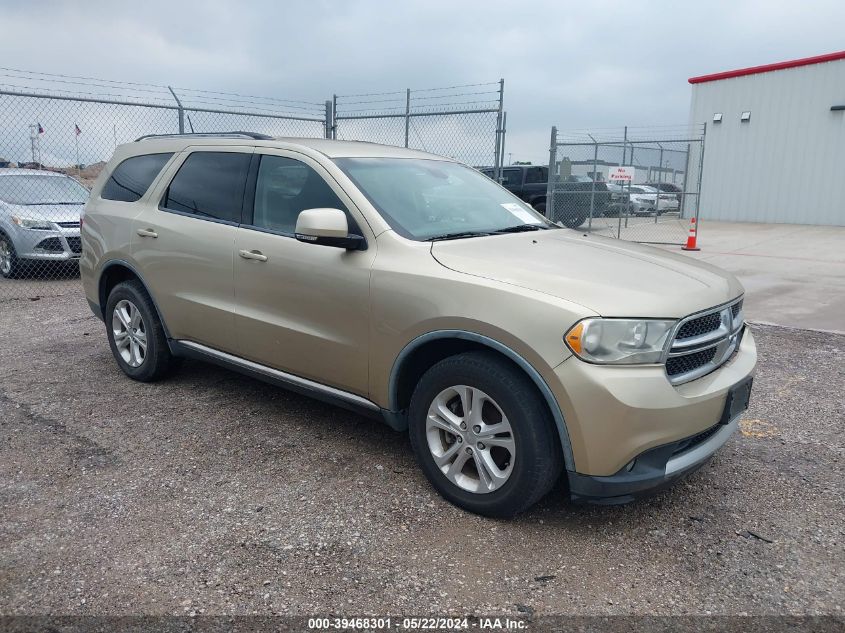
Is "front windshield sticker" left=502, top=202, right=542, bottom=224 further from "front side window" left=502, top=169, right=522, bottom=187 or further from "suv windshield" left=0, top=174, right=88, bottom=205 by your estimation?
"front side window" left=502, top=169, right=522, bottom=187

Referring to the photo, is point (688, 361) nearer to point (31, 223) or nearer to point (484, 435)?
point (484, 435)

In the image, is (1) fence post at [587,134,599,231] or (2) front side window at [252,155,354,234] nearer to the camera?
(2) front side window at [252,155,354,234]

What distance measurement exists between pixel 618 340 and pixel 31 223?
9.36 m

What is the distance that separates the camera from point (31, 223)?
964 cm

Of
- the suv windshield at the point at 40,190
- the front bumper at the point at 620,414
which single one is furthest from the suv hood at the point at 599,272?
the suv windshield at the point at 40,190

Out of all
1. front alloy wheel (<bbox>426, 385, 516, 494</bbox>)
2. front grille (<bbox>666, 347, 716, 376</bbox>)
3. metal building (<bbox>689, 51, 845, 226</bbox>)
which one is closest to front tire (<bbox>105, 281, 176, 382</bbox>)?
front alloy wheel (<bbox>426, 385, 516, 494</bbox>)

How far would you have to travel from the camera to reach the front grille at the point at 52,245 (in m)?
9.71

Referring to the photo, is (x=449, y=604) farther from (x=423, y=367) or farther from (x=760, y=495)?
(x=760, y=495)

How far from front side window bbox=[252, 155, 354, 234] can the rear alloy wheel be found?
23.9 ft

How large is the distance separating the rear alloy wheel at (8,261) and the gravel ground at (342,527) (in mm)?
6098

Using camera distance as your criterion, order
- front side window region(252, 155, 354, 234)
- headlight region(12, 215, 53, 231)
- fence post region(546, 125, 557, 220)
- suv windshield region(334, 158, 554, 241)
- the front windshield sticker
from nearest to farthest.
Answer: suv windshield region(334, 158, 554, 241) < front side window region(252, 155, 354, 234) < the front windshield sticker < headlight region(12, 215, 53, 231) < fence post region(546, 125, 557, 220)

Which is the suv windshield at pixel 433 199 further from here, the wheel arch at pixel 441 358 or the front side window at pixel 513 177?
the front side window at pixel 513 177

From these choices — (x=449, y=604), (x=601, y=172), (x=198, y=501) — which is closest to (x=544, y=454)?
(x=449, y=604)

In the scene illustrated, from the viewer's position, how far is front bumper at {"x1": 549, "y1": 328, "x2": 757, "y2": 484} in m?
2.74
